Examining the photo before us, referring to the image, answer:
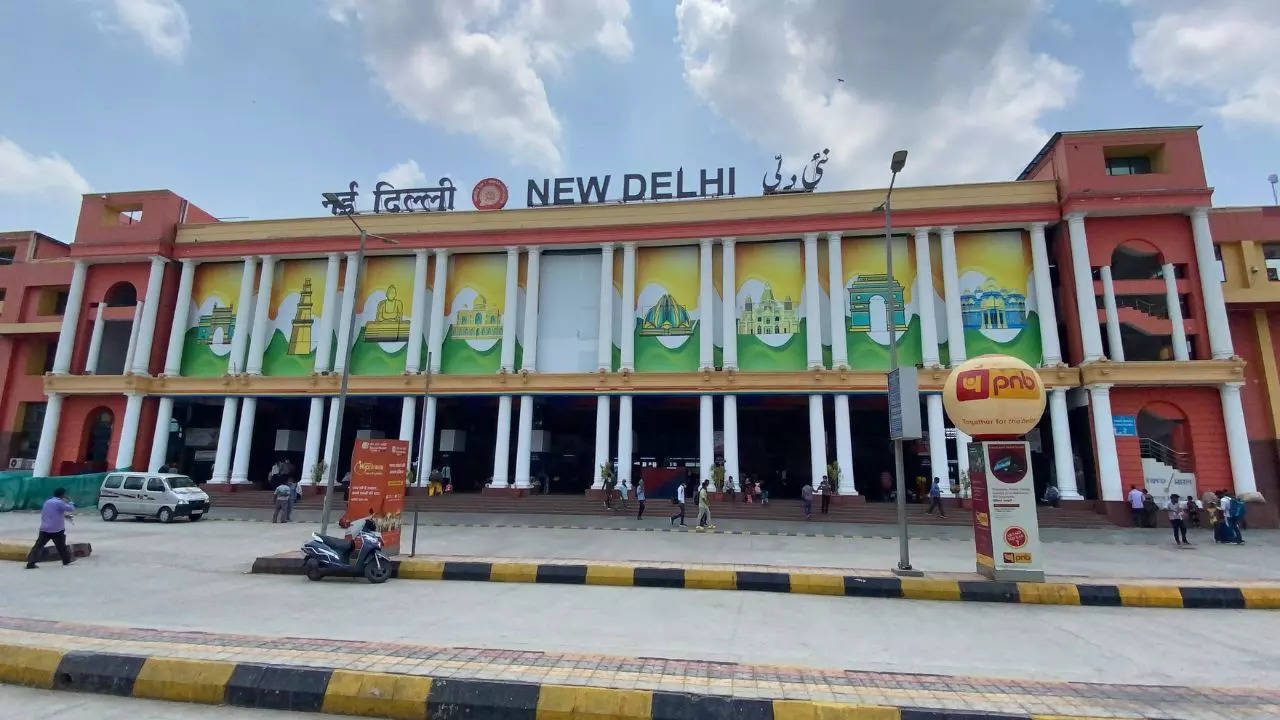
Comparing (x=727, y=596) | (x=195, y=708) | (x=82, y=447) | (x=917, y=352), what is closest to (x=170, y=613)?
(x=195, y=708)

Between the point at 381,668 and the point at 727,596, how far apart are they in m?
6.67

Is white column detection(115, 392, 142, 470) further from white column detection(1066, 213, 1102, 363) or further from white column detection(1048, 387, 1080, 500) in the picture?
white column detection(1066, 213, 1102, 363)

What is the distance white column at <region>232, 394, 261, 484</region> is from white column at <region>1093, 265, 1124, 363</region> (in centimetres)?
4017

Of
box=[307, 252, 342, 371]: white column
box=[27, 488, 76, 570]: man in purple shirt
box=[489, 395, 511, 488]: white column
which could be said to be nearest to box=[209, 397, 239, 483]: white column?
box=[307, 252, 342, 371]: white column

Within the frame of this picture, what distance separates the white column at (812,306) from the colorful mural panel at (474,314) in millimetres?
15117

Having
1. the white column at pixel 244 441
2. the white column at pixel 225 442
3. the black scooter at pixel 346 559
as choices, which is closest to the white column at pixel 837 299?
the black scooter at pixel 346 559

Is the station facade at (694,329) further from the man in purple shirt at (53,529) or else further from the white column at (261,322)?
the man in purple shirt at (53,529)

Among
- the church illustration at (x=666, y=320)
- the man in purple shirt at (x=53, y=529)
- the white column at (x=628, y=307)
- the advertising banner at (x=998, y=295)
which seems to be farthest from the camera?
the church illustration at (x=666, y=320)

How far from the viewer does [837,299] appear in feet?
94.5

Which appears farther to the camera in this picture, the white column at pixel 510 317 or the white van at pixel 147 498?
the white column at pixel 510 317

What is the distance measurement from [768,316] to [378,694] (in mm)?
26039

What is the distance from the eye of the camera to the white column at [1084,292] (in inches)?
1023

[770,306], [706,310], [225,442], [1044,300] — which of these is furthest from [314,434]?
[1044,300]

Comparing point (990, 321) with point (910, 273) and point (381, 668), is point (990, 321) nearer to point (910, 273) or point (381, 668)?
point (910, 273)
